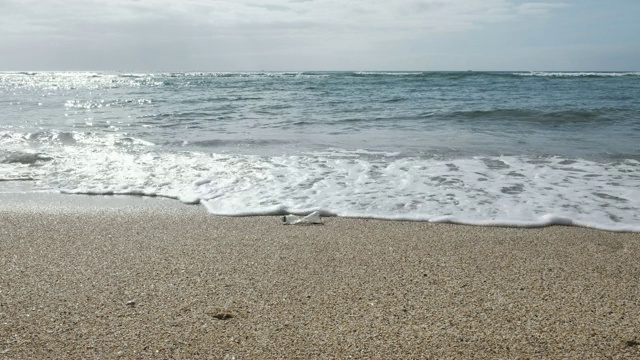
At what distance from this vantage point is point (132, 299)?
2625mm

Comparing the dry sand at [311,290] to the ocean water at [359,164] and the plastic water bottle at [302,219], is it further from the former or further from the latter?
the ocean water at [359,164]

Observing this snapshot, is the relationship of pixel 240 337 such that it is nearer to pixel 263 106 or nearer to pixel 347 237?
pixel 347 237

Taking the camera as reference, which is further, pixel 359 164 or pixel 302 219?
pixel 359 164

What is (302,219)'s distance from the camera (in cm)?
421

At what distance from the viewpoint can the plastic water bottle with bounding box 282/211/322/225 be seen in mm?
4168

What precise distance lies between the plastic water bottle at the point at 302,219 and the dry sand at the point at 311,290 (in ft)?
0.31

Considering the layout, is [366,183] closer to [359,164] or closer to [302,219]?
[359,164]

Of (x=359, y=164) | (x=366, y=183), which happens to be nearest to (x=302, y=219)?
(x=366, y=183)

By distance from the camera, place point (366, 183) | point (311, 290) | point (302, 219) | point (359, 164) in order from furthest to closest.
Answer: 1. point (359, 164)
2. point (366, 183)
3. point (302, 219)
4. point (311, 290)

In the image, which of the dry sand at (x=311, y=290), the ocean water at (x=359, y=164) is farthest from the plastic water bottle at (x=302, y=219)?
the ocean water at (x=359, y=164)

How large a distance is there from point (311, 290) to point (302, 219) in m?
1.46

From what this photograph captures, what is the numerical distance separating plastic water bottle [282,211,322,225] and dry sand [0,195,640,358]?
10cm

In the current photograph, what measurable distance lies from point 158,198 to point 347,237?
2.12m

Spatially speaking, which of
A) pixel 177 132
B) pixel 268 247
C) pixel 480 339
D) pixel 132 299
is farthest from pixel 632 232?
pixel 177 132
